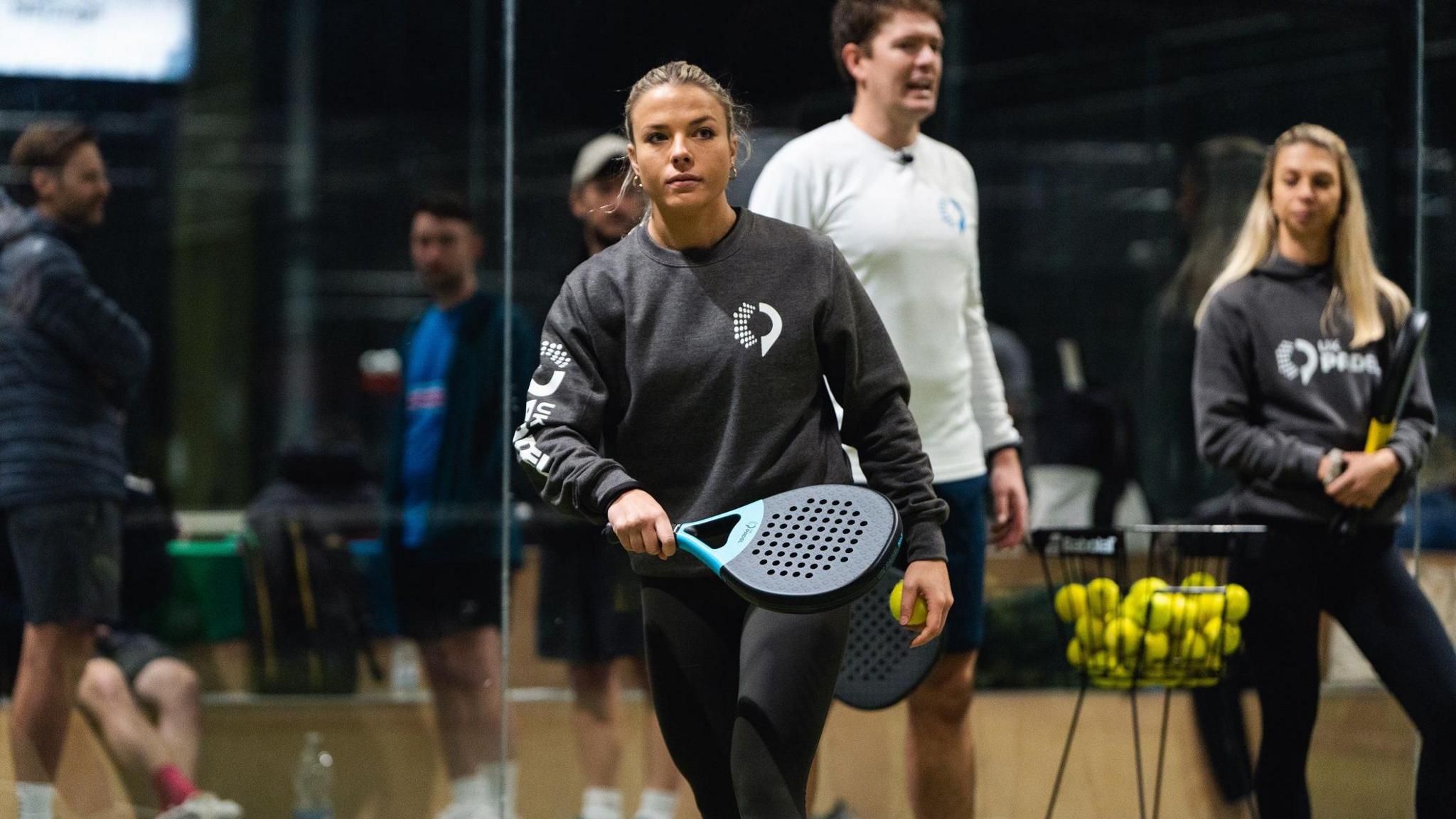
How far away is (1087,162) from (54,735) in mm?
3491

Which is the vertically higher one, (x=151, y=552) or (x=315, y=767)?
(x=151, y=552)

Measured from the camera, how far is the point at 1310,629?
3914 mm

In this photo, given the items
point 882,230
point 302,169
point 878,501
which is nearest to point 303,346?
point 302,169

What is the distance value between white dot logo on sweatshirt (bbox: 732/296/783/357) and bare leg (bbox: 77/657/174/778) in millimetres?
2451

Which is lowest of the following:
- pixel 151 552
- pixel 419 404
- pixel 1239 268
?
pixel 151 552

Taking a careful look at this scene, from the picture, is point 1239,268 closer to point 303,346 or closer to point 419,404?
point 419,404

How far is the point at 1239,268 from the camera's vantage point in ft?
13.6

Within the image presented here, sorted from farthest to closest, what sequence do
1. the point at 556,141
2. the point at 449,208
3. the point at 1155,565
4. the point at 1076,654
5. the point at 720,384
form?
the point at 449,208, the point at 556,141, the point at 1155,565, the point at 1076,654, the point at 720,384

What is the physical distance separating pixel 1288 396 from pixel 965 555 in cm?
85

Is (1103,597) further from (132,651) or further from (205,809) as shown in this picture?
(132,651)

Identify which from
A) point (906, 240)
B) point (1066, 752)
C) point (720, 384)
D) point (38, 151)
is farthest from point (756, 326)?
point (38, 151)

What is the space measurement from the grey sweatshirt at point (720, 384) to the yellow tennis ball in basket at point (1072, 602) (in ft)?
4.05

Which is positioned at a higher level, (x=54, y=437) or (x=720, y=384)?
(x=720, y=384)

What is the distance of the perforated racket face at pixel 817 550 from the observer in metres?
2.53
